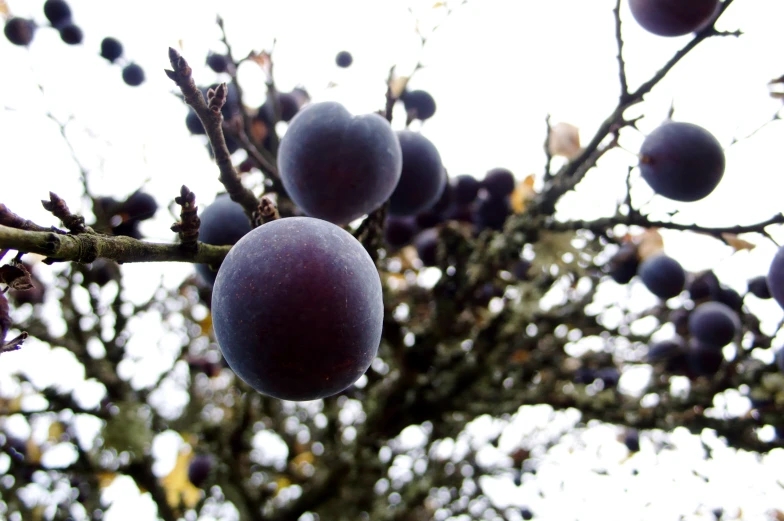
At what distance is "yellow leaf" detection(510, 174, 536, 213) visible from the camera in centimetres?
Result: 237

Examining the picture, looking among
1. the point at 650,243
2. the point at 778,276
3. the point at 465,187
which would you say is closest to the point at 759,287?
the point at 650,243

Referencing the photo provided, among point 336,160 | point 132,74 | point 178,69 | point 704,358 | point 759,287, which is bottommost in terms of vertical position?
point 704,358

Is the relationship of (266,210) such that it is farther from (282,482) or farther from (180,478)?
(282,482)

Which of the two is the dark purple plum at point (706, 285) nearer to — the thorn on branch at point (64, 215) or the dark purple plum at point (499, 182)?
the dark purple plum at point (499, 182)

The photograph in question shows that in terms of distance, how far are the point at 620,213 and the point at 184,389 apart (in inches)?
138

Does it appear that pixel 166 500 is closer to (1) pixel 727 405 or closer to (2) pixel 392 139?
(2) pixel 392 139

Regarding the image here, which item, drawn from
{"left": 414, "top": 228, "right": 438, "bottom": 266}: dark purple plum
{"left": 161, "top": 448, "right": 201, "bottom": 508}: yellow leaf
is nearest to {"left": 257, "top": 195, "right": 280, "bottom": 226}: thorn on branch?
{"left": 414, "top": 228, "right": 438, "bottom": 266}: dark purple plum

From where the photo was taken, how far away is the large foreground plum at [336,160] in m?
1.23

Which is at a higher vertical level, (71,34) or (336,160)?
(336,160)

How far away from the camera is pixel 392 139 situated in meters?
1.31

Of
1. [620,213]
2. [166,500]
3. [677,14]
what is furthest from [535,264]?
[166,500]

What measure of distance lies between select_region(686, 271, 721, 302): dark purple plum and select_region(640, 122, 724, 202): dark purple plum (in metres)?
0.95

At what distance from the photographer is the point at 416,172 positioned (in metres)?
1.62

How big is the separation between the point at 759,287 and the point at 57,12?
10.6ft
